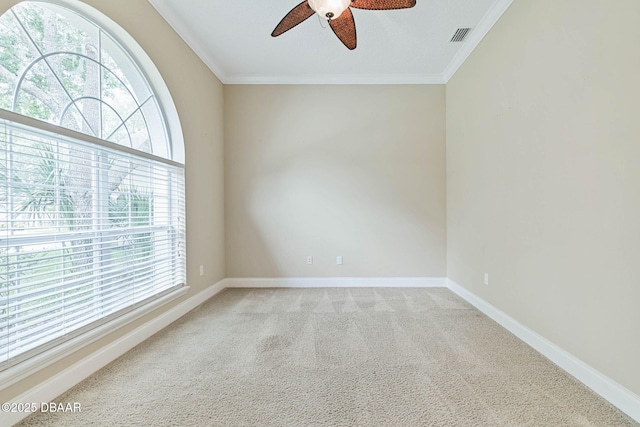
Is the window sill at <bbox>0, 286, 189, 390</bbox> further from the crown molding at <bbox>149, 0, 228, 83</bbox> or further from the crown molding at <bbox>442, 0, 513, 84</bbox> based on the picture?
the crown molding at <bbox>442, 0, 513, 84</bbox>

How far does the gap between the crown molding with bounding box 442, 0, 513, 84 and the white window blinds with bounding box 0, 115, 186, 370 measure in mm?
3225

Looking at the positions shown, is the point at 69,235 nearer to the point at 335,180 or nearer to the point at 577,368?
the point at 335,180

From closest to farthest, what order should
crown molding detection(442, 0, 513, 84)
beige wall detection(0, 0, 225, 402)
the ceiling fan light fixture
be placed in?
the ceiling fan light fixture, beige wall detection(0, 0, 225, 402), crown molding detection(442, 0, 513, 84)

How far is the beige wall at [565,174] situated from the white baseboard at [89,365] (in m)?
3.04

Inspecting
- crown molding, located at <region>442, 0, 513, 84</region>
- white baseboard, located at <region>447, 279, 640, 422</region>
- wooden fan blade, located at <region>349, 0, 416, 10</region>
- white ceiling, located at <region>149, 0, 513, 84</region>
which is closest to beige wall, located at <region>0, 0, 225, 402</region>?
white ceiling, located at <region>149, 0, 513, 84</region>

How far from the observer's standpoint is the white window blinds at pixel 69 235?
51.3 inches

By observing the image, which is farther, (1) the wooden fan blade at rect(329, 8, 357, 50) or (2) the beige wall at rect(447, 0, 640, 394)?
(1) the wooden fan blade at rect(329, 8, 357, 50)

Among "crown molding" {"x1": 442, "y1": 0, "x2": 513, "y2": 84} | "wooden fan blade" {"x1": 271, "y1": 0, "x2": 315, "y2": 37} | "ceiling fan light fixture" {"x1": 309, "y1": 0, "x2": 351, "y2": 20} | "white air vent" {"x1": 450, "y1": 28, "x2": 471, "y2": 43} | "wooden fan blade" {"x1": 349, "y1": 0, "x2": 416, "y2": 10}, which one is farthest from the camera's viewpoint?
"white air vent" {"x1": 450, "y1": 28, "x2": 471, "y2": 43}

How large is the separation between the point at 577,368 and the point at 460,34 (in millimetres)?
2960

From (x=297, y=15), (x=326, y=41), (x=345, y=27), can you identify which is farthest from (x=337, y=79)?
(x=297, y=15)

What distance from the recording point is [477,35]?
2586 mm

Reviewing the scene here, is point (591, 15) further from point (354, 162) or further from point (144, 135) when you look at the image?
point (144, 135)

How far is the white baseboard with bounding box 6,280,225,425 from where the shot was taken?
52.3 inches

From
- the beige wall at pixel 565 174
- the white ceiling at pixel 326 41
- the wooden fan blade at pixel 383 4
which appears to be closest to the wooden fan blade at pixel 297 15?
the wooden fan blade at pixel 383 4
